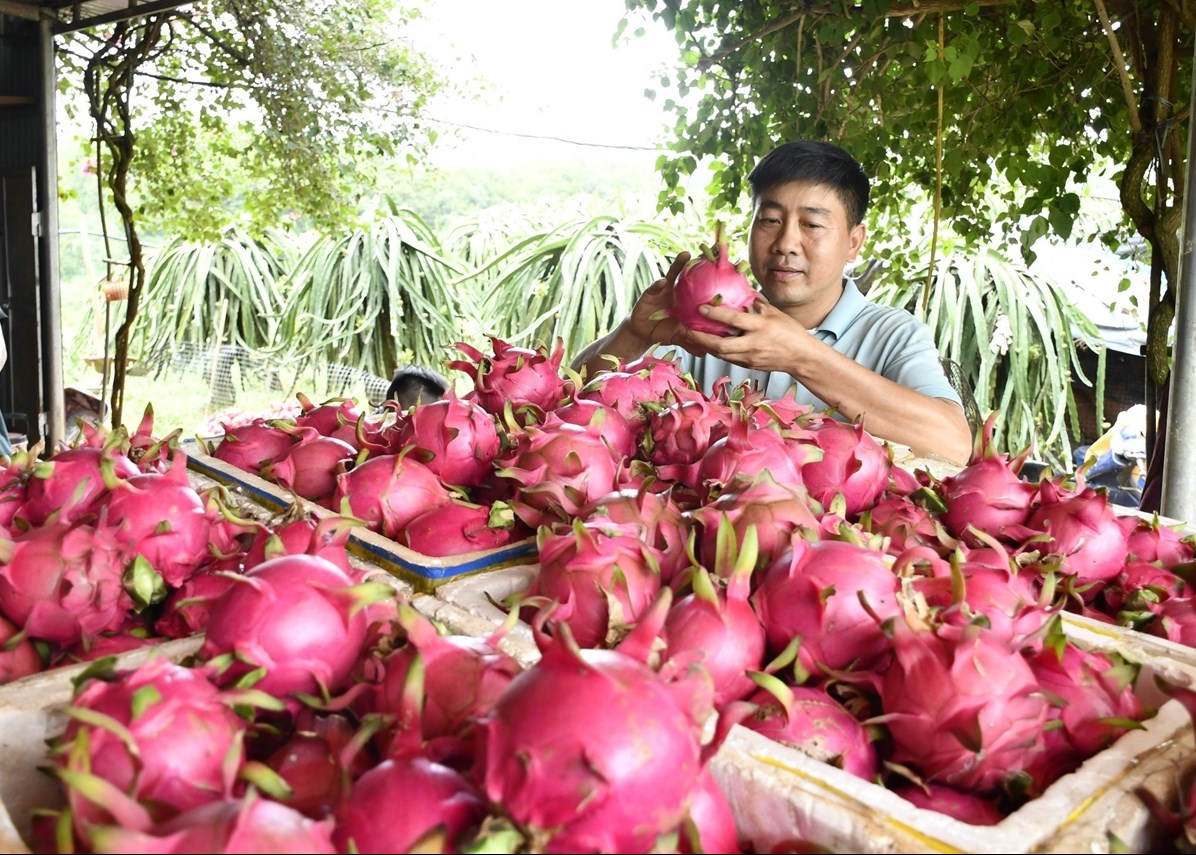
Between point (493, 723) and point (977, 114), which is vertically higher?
point (977, 114)

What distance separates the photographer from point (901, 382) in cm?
249

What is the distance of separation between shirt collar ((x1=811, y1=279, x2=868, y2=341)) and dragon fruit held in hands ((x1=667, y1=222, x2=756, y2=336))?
0.83 meters

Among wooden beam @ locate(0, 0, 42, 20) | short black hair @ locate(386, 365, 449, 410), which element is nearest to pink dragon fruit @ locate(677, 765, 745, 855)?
short black hair @ locate(386, 365, 449, 410)

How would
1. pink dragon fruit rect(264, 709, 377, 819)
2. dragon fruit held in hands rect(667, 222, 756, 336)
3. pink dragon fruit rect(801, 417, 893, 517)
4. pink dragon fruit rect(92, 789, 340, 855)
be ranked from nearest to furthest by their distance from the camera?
pink dragon fruit rect(92, 789, 340, 855) → pink dragon fruit rect(264, 709, 377, 819) → pink dragon fruit rect(801, 417, 893, 517) → dragon fruit held in hands rect(667, 222, 756, 336)

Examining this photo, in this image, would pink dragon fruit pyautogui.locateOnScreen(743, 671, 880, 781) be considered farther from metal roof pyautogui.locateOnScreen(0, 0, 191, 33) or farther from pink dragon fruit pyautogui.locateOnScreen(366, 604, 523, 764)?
metal roof pyautogui.locateOnScreen(0, 0, 191, 33)

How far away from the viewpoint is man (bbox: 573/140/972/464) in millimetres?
2025

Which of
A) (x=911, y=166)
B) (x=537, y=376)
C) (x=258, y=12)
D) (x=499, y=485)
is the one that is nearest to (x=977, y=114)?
(x=911, y=166)

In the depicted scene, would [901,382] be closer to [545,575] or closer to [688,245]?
[545,575]

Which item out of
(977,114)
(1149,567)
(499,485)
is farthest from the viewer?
(977,114)

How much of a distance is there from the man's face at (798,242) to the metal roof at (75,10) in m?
2.81

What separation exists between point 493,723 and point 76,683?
343 millimetres

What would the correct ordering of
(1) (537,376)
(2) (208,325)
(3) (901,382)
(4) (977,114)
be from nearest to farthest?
(1) (537,376) → (3) (901,382) → (4) (977,114) → (2) (208,325)

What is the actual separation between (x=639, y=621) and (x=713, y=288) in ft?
4.10

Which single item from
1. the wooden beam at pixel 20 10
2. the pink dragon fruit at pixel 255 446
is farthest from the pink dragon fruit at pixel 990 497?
the wooden beam at pixel 20 10
